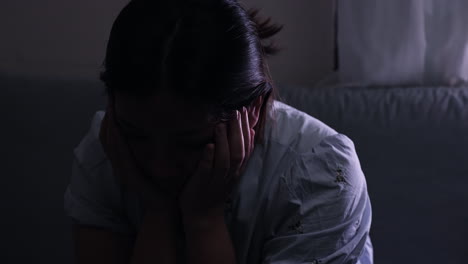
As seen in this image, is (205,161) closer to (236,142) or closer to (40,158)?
(236,142)

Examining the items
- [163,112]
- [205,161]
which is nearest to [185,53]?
[163,112]

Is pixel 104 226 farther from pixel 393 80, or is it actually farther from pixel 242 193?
pixel 393 80

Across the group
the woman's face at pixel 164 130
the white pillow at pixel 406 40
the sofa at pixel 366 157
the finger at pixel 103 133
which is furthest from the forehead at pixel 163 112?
the white pillow at pixel 406 40

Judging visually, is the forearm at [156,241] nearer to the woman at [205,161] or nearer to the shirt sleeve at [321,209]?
the woman at [205,161]

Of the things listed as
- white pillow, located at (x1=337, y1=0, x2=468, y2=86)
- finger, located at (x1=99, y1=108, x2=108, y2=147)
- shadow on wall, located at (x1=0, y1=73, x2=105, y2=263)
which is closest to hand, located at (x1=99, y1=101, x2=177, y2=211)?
finger, located at (x1=99, y1=108, x2=108, y2=147)

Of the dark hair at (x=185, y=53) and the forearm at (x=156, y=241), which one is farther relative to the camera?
the forearm at (x=156, y=241)

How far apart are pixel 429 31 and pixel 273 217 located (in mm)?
721

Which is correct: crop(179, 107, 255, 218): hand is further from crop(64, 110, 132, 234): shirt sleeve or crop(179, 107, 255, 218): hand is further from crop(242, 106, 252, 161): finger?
crop(64, 110, 132, 234): shirt sleeve

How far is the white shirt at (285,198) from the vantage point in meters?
0.89

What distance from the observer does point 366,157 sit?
133 cm

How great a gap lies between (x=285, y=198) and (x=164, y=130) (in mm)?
234

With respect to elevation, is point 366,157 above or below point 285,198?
below

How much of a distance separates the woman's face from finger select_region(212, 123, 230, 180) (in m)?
0.01

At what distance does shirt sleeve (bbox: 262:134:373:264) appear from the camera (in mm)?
884
